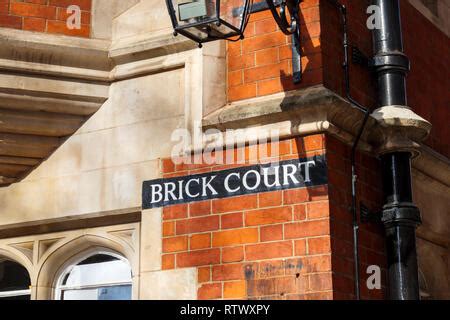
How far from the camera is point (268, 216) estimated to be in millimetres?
6219

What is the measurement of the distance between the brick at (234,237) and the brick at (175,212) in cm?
29

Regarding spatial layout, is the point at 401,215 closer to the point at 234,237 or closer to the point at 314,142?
the point at 314,142

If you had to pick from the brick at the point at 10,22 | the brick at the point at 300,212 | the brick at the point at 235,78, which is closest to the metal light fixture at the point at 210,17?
the brick at the point at 235,78

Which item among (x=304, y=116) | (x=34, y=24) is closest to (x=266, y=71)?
(x=304, y=116)

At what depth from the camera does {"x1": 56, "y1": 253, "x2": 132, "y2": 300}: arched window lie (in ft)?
22.5

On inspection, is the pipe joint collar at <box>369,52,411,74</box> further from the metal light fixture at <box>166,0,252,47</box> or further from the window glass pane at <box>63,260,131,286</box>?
the window glass pane at <box>63,260,131,286</box>

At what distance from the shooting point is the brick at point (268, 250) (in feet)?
20.0

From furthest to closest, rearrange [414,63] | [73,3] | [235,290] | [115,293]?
1. [414,63]
2. [73,3]
3. [115,293]
4. [235,290]

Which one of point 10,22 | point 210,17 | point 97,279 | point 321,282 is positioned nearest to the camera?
point 210,17

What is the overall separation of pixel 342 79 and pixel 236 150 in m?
0.90

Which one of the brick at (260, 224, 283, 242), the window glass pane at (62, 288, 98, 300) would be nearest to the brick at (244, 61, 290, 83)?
the brick at (260, 224, 283, 242)

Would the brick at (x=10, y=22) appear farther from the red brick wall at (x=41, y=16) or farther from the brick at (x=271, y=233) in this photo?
the brick at (x=271, y=233)

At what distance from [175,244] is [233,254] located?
1.47 feet
